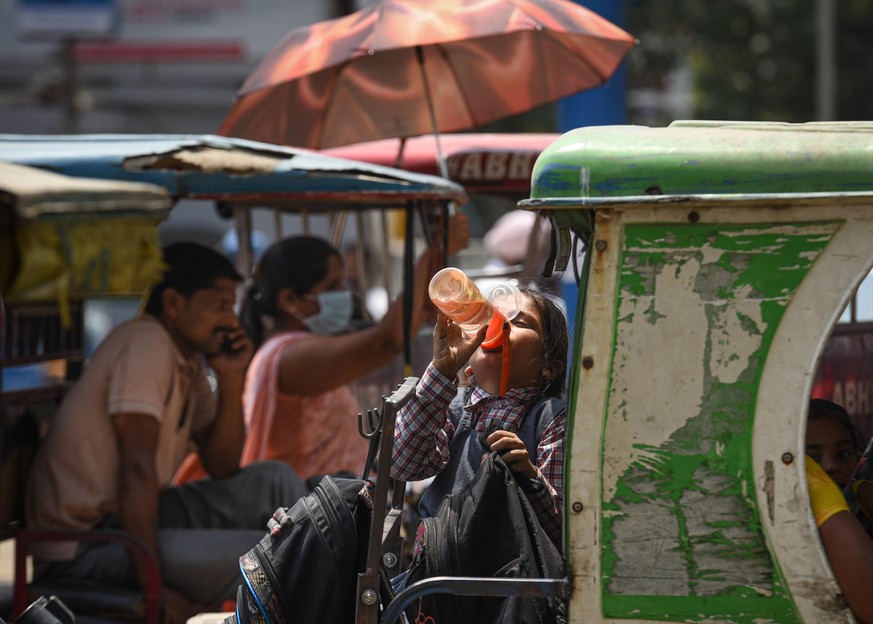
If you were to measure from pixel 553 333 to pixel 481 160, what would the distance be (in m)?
3.10

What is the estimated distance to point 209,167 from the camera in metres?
3.38

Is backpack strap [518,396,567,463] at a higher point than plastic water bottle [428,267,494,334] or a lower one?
lower

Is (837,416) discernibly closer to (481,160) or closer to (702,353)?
(702,353)

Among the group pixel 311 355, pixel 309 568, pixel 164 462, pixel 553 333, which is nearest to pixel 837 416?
pixel 553 333

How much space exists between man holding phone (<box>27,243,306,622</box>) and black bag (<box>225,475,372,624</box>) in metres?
1.39

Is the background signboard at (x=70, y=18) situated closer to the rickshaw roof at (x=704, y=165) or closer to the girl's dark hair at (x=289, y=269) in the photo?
the girl's dark hair at (x=289, y=269)

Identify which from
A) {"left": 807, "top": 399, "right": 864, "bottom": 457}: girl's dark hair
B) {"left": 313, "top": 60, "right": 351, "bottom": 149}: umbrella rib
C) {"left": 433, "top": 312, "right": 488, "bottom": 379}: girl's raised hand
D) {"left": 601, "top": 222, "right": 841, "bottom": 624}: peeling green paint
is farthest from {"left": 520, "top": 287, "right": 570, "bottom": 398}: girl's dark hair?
{"left": 313, "top": 60, "right": 351, "bottom": 149}: umbrella rib

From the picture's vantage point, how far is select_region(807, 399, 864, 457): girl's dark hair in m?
2.43

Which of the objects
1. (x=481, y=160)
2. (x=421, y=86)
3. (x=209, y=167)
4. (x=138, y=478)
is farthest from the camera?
(x=481, y=160)

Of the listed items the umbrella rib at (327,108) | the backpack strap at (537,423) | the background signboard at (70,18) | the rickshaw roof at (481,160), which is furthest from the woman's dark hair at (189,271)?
the background signboard at (70,18)

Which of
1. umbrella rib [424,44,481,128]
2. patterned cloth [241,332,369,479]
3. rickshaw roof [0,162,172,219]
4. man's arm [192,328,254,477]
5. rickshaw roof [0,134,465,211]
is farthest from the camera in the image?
umbrella rib [424,44,481,128]

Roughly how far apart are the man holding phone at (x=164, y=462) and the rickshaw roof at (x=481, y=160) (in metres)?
1.62

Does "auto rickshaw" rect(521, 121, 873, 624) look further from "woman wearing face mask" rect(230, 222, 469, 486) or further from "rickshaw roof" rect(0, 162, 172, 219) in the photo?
"woman wearing face mask" rect(230, 222, 469, 486)

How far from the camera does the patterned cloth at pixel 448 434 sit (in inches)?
91.9
